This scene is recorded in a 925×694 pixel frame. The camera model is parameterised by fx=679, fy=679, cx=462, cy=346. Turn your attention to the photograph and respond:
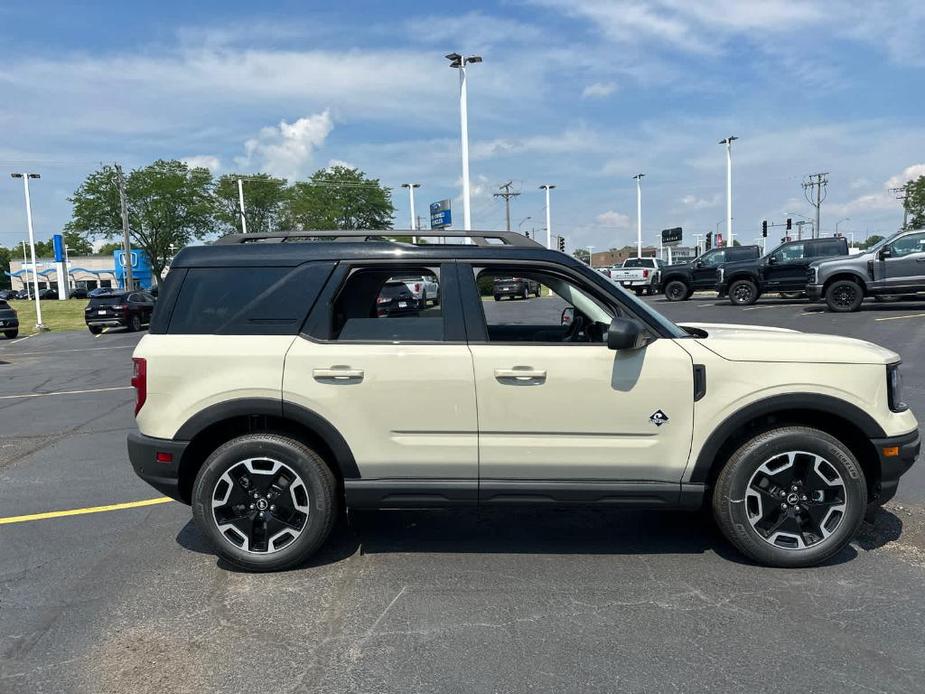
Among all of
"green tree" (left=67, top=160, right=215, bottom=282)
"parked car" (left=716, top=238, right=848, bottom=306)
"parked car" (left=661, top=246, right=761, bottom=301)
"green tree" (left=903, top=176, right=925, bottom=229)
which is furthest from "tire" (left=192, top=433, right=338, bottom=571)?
"green tree" (left=903, top=176, right=925, bottom=229)

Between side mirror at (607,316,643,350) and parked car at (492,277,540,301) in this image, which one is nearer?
side mirror at (607,316,643,350)

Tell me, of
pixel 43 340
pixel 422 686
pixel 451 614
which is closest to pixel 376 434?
pixel 451 614

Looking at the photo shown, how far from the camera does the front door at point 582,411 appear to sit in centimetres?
364

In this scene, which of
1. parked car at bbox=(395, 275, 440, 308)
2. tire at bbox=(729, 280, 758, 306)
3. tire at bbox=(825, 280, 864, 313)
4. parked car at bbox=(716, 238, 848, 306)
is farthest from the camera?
A: tire at bbox=(729, 280, 758, 306)

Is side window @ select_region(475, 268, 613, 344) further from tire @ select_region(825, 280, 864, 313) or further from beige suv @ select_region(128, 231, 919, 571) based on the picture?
tire @ select_region(825, 280, 864, 313)

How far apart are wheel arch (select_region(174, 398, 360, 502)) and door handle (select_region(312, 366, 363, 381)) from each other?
202 mm

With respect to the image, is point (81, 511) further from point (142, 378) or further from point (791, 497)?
point (791, 497)

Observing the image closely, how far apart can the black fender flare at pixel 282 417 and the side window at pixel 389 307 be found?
0.47 metres

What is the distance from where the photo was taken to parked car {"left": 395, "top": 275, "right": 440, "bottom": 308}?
12.6ft

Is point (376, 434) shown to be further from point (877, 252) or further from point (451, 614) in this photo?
point (877, 252)

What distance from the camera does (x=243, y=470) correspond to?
383 cm

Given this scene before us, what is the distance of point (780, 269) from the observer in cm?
2267

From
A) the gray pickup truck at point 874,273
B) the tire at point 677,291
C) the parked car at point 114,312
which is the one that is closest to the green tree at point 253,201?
the parked car at point 114,312

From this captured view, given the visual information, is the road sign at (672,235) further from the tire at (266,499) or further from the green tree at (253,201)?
the tire at (266,499)
